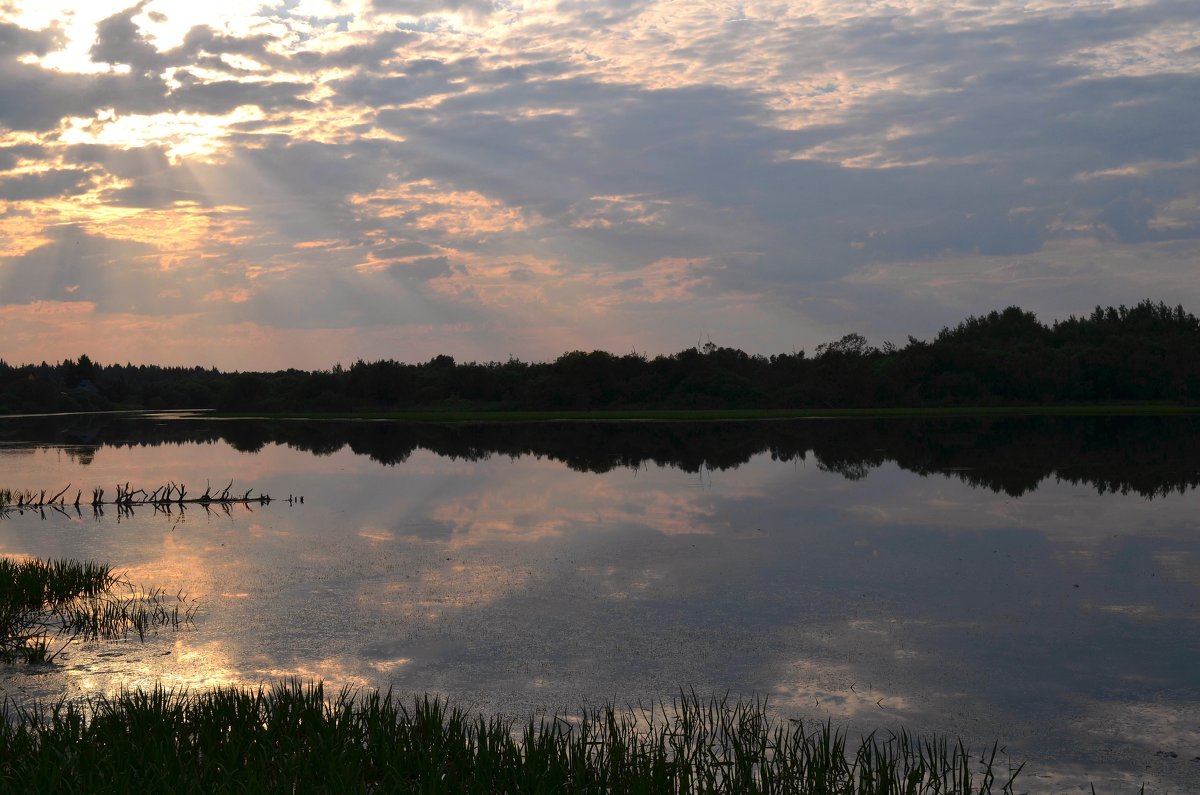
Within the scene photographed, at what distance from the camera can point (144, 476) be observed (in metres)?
43.3

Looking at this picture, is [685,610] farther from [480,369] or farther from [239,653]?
[480,369]

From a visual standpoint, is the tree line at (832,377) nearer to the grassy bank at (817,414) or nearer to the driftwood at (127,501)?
the grassy bank at (817,414)

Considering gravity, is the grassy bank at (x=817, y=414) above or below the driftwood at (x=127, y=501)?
above

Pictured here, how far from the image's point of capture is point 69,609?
17125 mm

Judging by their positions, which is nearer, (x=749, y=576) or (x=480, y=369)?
(x=749, y=576)

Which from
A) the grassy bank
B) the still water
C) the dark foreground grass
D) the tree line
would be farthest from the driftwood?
the tree line

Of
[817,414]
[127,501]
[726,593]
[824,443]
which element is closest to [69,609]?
[726,593]

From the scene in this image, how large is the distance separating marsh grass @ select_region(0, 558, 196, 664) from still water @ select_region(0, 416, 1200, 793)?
0.54 m

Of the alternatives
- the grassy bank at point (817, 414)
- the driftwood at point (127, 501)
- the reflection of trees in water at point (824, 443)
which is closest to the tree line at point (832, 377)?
the grassy bank at point (817, 414)

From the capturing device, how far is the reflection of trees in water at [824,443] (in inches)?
1497

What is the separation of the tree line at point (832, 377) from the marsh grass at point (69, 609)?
89.6 metres

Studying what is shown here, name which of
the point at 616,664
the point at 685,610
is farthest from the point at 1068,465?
the point at 616,664

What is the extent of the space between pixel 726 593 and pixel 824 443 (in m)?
38.5

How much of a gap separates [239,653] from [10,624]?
145 inches
